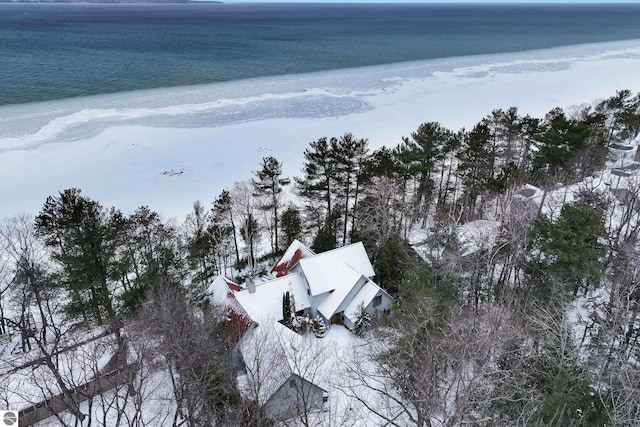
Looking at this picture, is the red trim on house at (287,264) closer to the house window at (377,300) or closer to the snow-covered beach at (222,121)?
the house window at (377,300)

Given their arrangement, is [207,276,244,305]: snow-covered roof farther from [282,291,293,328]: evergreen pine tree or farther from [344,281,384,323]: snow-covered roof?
[344,281,384,323]: snow-covered roof

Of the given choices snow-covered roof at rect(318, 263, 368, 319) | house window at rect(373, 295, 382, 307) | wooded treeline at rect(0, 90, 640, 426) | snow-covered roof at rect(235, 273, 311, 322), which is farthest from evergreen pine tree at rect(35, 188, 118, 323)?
house window at rect(373, 295, 382, 307)

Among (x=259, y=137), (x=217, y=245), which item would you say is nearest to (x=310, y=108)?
(x=259, y=137)

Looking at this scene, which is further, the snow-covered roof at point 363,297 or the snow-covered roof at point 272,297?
the snow-covered roof at point 363,297

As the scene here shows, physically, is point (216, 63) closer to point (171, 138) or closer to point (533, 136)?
point (171, 138)

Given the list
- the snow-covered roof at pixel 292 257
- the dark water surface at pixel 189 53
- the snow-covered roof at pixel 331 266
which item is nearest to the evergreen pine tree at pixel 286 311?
the snow-covered roof at pixel 331 266

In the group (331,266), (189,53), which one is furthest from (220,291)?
(189,53)
